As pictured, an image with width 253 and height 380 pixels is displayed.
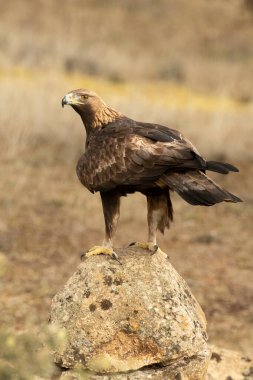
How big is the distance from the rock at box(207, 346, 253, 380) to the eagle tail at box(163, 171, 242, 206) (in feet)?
8.30

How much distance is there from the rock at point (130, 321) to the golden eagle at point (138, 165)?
0.57 feet

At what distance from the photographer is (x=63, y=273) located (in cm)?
1080

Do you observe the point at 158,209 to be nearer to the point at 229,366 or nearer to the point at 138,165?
the point at 138,165

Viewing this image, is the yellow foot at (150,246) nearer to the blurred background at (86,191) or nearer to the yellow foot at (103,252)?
the yellow foot at (103,252)

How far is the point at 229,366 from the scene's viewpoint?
750 centimetres

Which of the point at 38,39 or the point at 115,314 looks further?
the point at 38,39

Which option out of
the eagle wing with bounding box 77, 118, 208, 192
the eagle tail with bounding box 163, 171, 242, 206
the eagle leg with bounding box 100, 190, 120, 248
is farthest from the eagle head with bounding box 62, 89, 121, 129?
the eagle tail with bounding box 163, 171, 242, 206

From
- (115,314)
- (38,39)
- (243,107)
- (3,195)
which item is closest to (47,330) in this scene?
(115,314)

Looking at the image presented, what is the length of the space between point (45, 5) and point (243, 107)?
26.0 meters

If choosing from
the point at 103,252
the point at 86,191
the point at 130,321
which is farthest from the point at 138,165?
the point at 86,191

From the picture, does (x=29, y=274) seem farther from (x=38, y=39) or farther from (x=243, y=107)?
(x=38, y=39)

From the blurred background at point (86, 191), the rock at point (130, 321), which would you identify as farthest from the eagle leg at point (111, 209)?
the blurred background at point (86, 191)

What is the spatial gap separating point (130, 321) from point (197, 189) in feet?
3.66

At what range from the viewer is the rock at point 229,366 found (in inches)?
286
